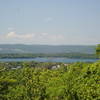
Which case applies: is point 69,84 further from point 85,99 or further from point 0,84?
point 0,84

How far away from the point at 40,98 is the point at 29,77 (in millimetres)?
1257

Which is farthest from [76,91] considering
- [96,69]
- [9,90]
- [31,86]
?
[9,90]

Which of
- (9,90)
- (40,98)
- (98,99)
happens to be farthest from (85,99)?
(9,90)

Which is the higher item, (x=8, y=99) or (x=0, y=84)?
(x=0, y=84)

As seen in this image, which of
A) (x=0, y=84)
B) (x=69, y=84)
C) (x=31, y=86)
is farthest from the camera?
(x=31, y=86)

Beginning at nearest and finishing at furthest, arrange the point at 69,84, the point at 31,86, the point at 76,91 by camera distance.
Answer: the point at 76,91, the point at 69,84, the point at 31,86

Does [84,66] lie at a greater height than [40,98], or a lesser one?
greater

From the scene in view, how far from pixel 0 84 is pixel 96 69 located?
15.8 ft

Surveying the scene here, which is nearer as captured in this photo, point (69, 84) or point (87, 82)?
point (87, 82)

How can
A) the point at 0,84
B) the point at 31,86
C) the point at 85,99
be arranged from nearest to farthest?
the point at 85,99
the point at 0,84
the point at 31,86

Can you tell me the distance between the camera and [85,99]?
16.9 ft

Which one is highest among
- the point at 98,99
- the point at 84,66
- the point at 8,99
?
the point at 84,66

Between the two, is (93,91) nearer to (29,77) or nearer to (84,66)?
(84,66)

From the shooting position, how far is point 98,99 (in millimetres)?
4863
